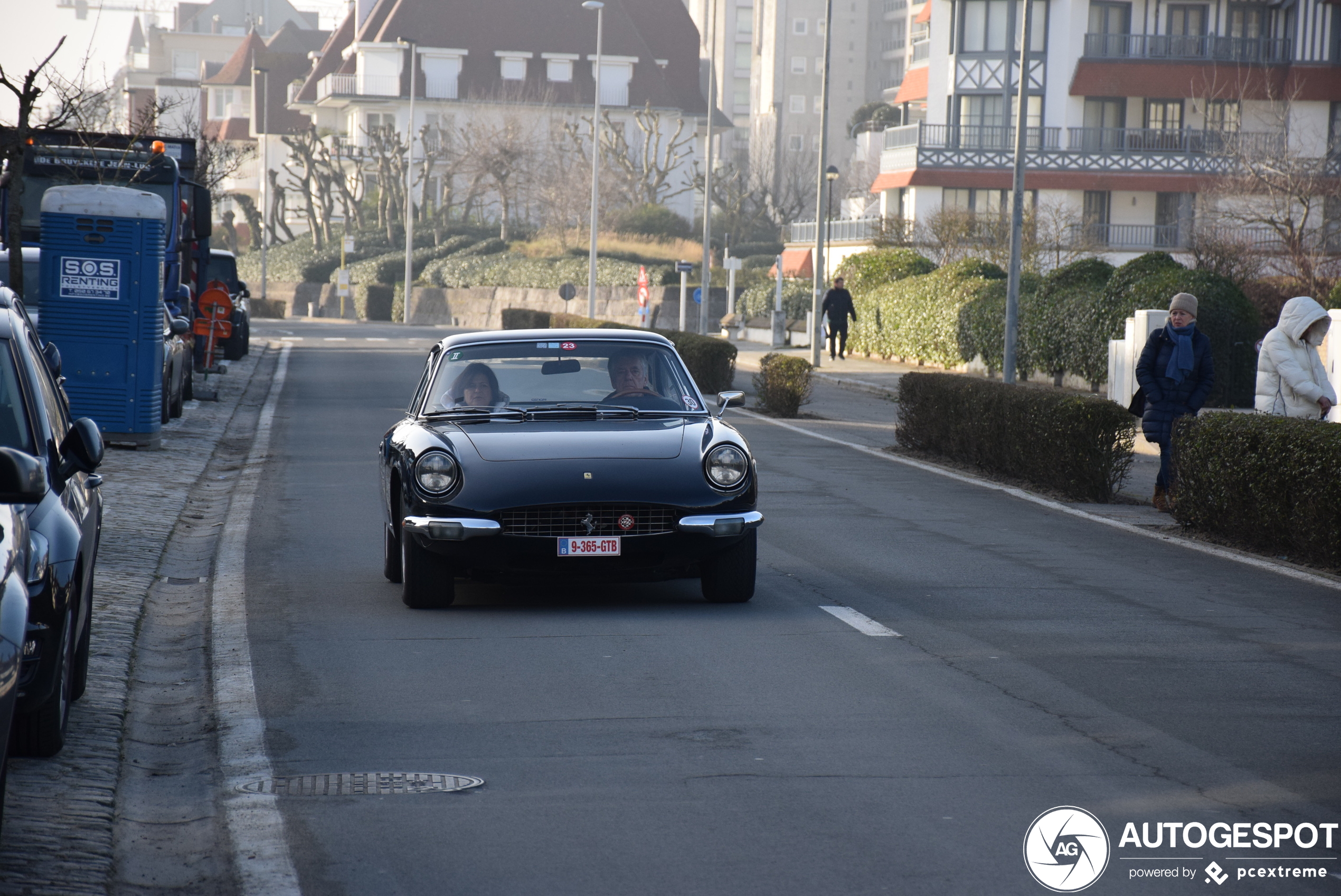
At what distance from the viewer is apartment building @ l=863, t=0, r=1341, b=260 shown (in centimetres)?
6278

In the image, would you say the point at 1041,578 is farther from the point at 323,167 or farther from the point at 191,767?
the point at 323,167

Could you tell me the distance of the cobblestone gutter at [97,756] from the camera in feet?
16.2

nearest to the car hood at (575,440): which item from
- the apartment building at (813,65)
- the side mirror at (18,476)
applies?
the side mirror at (18,476)

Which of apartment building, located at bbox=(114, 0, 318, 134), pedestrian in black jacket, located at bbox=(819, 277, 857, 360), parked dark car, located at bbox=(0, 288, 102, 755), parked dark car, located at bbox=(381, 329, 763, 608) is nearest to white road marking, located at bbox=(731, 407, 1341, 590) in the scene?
parked dark car, located at bbox=(381, 329, 763, 608)

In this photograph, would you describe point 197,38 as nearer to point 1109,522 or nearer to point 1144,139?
point 1144,139

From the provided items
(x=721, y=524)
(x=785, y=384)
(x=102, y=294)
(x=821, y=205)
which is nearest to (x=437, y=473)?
(x=721, y=524)

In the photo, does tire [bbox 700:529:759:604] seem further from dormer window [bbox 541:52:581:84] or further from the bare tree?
dormer window [bbox 541:52:581:84]

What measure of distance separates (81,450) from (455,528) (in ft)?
8.81

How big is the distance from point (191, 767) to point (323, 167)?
94.3 meters

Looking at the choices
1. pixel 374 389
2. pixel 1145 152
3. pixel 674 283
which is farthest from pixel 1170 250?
pixel 374 389

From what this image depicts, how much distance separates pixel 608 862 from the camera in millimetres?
4980

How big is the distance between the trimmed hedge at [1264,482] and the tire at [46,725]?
7965mm

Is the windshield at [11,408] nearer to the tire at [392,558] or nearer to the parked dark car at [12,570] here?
the parked dark car at [12,570]

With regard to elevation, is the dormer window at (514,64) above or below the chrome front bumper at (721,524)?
above
